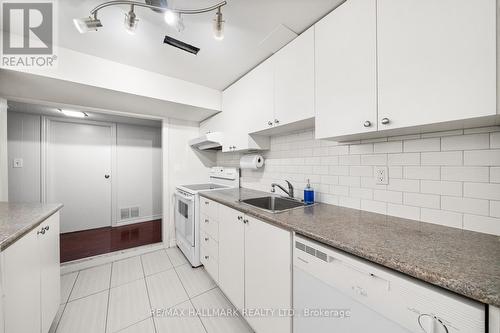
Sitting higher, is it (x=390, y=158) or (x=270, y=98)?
(x=270, y=98)

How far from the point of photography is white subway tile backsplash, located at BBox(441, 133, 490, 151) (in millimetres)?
860

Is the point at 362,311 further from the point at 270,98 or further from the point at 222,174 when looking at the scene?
the point at 222,174

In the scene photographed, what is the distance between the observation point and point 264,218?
1.13 meters

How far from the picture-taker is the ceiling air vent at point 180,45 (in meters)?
1.50

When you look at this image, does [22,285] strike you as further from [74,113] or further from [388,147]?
[74,113]

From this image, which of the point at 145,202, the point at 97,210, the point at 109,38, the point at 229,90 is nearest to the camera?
the point at 109,38

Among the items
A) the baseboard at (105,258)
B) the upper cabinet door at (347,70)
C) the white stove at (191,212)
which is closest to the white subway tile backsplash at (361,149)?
the upper cabinet door at (347,70)

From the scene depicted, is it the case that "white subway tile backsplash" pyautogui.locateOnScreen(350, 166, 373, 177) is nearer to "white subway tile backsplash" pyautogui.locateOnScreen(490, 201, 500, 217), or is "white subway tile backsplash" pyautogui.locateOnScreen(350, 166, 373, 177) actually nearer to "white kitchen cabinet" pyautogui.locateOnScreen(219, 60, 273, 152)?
"white subway tile backsplash" pyautogui.locateOnScreen(490, 201, 500, 217)

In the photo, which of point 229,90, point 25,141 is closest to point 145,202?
point 25,141

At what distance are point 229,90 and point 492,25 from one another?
6.68ft

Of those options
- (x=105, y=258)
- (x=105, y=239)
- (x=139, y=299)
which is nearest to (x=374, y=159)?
(x=139, y=299)

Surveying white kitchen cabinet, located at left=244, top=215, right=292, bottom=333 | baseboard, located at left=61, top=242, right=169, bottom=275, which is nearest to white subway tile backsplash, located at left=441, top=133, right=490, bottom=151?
white kitchen cabinet, located at left=244, top=215, right=292, bottom=333

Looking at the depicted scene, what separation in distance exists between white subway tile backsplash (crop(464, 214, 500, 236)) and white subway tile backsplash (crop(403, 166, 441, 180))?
9.0 inches

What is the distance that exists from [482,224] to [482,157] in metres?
0.32
